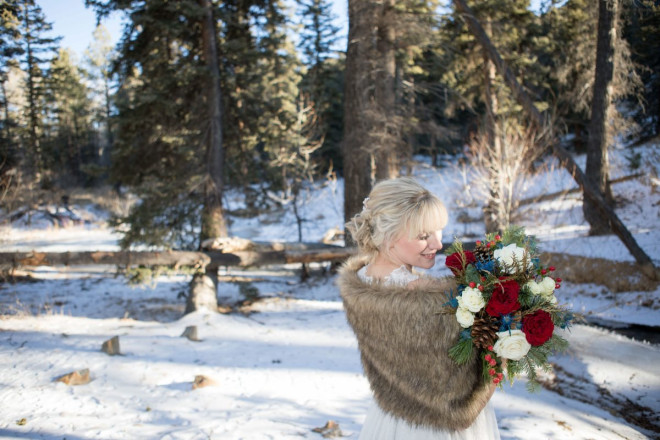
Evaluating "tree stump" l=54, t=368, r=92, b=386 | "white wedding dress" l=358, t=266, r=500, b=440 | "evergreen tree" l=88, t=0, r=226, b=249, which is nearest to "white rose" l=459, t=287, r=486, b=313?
"white wedding dress" l=358, t=266, r=500, b=440

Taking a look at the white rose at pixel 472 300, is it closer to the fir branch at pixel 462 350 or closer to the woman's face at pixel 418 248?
the fir branch at pixel 462 350

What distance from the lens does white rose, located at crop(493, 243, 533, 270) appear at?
198cm

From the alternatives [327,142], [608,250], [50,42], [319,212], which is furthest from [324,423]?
[327,142]

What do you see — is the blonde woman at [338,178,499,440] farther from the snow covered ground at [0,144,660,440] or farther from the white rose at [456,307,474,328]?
the snow covered ground at [0,144,660,440]

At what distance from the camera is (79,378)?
4.87 meters

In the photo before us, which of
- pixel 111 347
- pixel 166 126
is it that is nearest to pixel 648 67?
pixel 166 126

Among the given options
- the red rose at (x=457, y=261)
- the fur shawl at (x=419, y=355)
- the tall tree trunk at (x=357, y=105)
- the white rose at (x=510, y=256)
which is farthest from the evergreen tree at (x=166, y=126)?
the white rose at (x=510, y=256)

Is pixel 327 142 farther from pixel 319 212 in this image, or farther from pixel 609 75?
pixel 609 75

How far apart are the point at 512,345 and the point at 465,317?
23 cm

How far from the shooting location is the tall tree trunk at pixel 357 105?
8.15m

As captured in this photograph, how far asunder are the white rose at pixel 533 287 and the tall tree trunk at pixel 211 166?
806 cm

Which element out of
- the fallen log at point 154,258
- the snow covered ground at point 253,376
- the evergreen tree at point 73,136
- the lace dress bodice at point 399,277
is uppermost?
the evergreen tree at point 73,136

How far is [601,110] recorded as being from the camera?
11820 millimetres

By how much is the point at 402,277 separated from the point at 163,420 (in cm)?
338
